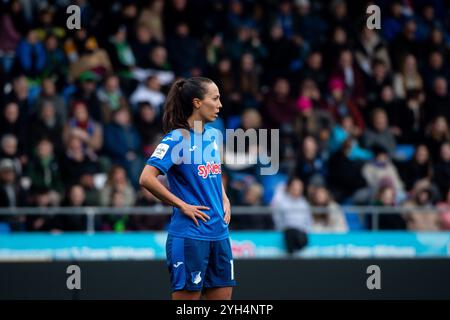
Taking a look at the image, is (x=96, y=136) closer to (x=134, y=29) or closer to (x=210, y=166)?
(x=134, y=29)

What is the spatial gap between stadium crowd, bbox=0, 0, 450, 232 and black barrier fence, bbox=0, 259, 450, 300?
5.09ft

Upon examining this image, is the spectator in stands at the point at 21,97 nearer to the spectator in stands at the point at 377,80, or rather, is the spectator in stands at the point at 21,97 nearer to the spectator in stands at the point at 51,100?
the spectator in stands at the point at 51,100

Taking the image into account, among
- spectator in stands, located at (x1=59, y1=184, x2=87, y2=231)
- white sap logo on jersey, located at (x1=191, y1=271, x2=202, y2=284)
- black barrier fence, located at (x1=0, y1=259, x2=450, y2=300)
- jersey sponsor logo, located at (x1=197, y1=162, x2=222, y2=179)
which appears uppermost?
jersey sponsor logo, located at (x1=197, y1=162, x2=222, y2=179)

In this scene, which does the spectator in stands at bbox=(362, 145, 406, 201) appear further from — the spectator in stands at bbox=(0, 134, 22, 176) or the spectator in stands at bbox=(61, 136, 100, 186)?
the spectator in stands at bbox=(0, 134, 22, 176)

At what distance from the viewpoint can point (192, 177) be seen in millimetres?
7059

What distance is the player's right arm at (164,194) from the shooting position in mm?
6879

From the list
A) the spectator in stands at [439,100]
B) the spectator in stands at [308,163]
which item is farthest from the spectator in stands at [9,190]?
the spectator in stands at [439,100]

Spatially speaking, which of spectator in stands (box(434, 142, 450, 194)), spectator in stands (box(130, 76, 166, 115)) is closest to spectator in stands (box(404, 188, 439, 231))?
spectator in stands (box(434, 142, 450, 194))

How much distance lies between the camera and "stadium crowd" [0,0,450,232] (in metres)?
12.6

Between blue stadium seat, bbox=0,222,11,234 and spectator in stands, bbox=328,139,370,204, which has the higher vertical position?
spectator in stands, bbox=328,139,370,204

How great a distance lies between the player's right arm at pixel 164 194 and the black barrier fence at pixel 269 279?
140 inches

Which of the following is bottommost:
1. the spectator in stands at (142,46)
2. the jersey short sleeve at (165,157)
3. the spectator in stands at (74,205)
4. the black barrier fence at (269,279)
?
the black barrier fence at (269,279)

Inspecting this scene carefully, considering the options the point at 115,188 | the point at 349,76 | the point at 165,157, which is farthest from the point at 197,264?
the point at 349,76

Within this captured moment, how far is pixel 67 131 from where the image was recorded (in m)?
13.1
